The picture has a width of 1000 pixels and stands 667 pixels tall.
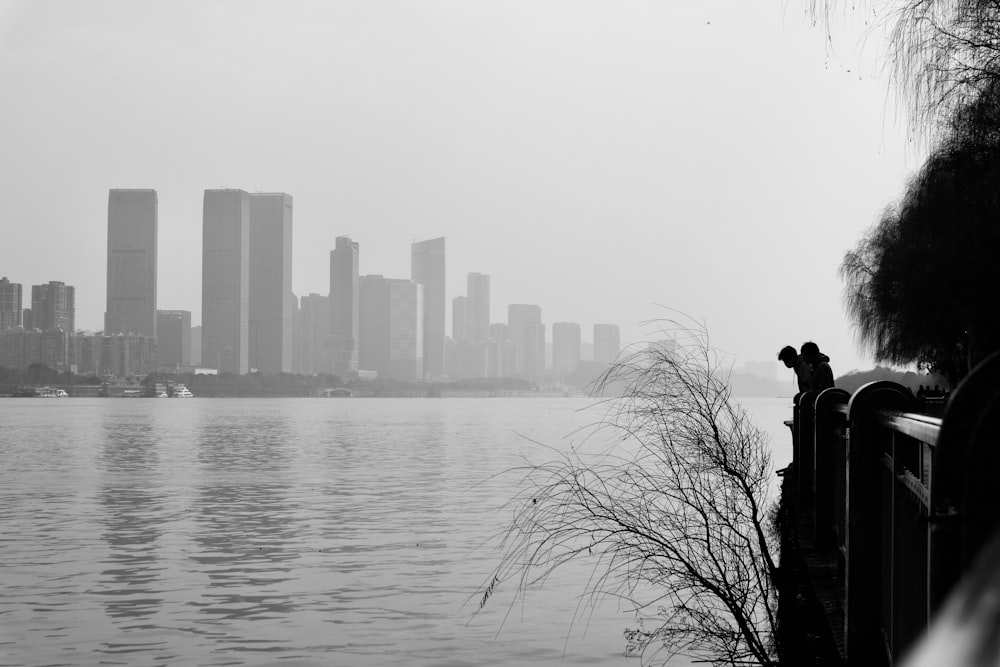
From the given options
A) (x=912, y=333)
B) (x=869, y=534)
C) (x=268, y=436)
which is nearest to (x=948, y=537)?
(x=869, y=534)

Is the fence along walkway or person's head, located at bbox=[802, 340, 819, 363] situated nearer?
the fence along walkway

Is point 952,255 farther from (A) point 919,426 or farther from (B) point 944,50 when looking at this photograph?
(A) point 919,426

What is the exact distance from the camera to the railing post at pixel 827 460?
717 centimetres

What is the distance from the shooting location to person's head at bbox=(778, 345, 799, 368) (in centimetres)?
1155

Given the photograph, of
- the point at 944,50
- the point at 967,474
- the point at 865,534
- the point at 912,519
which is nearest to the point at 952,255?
the point at 944,50

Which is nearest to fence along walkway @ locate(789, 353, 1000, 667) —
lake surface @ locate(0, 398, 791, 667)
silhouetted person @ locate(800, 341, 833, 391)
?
silhouetted person @ locate(800, 341, 833, 391)

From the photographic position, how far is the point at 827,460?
24.1ft

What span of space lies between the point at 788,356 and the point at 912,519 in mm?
8410

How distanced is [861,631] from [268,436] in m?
68.0

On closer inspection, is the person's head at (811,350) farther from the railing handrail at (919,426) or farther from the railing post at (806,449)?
the railing handrail at (919,426)

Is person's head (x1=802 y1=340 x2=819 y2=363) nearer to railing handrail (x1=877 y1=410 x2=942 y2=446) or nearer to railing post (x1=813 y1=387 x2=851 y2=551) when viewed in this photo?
railing post (x1=813 y1=387 x2=851 y2=551)

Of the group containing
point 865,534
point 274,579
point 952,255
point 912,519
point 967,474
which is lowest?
point 274,579

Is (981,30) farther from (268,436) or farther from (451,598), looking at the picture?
(268,436)

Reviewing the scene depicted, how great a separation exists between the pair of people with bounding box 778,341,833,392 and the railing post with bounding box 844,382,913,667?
4.80m
